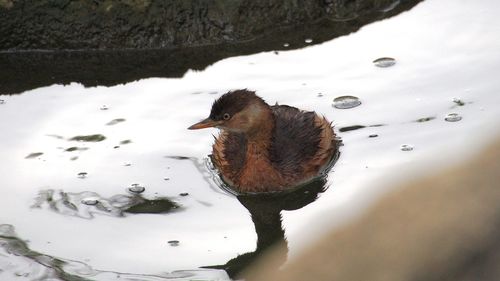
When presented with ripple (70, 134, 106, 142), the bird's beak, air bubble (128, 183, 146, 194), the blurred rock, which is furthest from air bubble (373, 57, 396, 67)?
the blurred rock

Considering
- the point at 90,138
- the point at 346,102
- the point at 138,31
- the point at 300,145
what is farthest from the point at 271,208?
the point at 138,31

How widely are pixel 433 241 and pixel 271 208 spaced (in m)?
4.22

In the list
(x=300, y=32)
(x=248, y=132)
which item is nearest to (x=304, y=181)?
(x=248, y=132)

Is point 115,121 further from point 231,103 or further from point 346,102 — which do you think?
point 346,102

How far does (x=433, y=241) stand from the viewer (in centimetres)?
277

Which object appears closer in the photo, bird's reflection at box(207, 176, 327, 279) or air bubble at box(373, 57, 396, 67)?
bird's reflection at box(207, 176, 327, 279)

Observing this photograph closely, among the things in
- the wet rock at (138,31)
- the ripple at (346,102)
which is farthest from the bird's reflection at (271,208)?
the wet rock at (138,31)

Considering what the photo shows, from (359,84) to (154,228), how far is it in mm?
2552

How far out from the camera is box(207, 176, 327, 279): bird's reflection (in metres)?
6.30

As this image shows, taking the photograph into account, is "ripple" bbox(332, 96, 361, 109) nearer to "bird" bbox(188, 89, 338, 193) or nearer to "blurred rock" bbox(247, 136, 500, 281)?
"bird" bbox(188, 89, 338, 193)

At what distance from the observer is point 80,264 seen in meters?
6.12

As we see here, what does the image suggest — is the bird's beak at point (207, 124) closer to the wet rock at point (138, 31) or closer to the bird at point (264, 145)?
the bird at point (264, 145)

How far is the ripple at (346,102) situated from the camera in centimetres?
796

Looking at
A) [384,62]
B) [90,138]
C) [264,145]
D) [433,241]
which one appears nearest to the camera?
[433,241]
